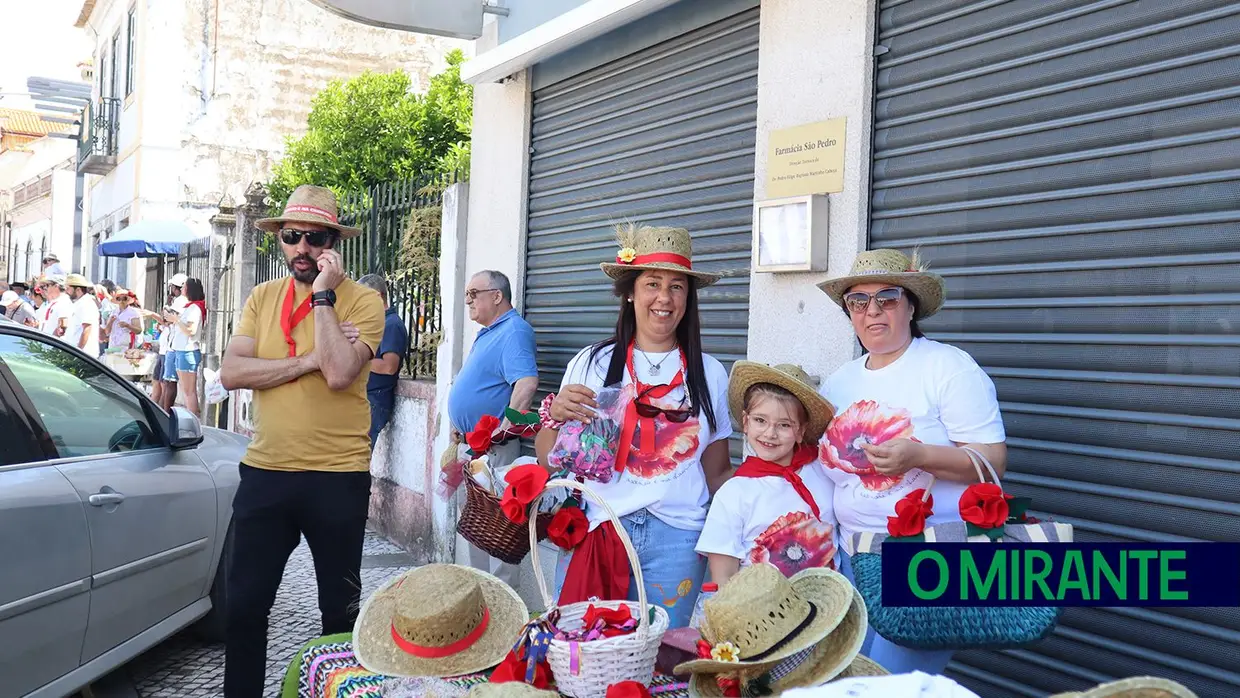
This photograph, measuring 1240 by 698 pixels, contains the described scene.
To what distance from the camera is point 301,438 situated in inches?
152

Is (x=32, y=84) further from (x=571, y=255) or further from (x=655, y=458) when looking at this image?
(x=655, y=458)

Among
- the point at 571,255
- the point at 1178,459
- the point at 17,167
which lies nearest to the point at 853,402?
the point at 1178,459

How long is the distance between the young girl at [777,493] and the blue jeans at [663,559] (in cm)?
12

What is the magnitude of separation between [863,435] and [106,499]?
300 cm

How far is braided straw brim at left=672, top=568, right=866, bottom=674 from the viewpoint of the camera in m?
2.10

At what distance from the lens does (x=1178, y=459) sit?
3227mm

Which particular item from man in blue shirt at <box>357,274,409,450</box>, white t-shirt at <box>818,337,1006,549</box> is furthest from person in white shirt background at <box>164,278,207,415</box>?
white t-shirt at <box>818,337,1006,549</box>

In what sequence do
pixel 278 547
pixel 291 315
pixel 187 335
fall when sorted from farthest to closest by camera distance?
pixel 187 335
pixel 291 315
pixel 278 547

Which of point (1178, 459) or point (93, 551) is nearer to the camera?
point (1178, 459)

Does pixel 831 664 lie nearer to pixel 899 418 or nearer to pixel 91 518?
pixel 899 418

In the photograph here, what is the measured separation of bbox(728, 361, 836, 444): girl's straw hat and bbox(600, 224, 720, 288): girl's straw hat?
40 centimetres

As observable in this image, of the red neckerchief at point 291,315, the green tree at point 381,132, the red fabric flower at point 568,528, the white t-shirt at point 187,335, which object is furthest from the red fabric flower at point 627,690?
the green tree at point 381,132

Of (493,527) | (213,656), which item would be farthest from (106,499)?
(493,527)

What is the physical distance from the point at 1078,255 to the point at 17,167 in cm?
5110
